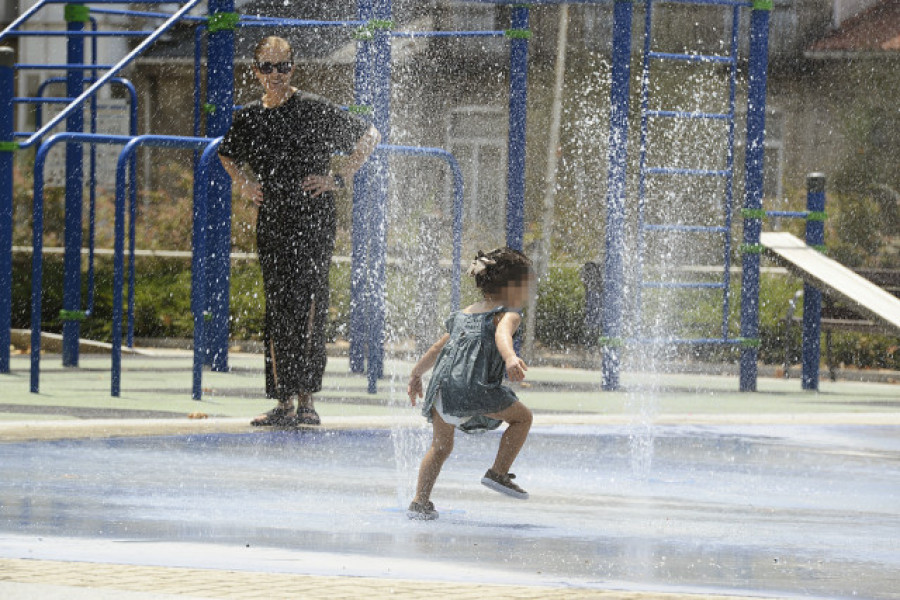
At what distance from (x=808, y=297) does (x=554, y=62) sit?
40.0 ft

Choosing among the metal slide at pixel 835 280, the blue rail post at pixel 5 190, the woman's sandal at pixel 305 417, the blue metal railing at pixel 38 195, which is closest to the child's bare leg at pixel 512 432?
the woman's sandal at pixel 305 417

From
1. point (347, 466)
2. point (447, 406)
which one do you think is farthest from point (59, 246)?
point (447, 406)

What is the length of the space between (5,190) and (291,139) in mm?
3886

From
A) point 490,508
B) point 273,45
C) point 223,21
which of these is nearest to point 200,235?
point 273,45

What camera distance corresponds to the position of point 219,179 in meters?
13.8

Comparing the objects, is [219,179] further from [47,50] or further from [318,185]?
[47,50]

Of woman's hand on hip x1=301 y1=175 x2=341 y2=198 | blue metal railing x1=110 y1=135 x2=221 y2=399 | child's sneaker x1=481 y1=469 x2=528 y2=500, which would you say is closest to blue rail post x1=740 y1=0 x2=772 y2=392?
blue metal railing x1=110 y1=135 x2=221 y2=399

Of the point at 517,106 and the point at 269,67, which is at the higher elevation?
the point at 517,106

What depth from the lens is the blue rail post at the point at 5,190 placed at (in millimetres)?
12508

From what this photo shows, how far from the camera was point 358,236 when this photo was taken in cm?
1269

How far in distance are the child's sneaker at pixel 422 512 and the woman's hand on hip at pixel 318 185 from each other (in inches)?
123

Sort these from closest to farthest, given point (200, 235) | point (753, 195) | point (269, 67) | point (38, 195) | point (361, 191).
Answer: point (269, 67) → point (200, 235) → point (38, 195) → point (361, 191) → point (753, 195)

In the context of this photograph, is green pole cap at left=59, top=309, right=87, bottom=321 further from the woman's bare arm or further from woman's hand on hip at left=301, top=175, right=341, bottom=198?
woman's hand on hip at left=301, top=175, right=341, bottom=198

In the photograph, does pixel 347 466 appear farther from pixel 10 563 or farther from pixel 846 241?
pixel 846 241
